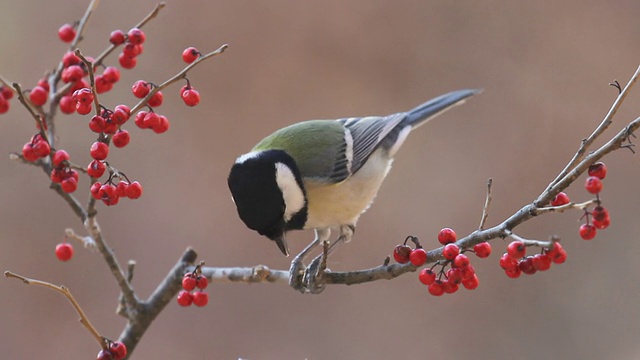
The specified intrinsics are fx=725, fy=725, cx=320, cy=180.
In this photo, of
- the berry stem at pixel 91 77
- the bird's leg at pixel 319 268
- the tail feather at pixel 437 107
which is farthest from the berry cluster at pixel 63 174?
the tail feather at pixel 437 107

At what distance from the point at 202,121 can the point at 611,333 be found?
1806 millimetres

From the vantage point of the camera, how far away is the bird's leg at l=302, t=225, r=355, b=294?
111cm

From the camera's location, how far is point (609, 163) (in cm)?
304

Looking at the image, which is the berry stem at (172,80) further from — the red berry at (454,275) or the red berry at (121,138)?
the red berry at (454,275)

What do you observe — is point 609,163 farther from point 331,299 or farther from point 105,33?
point 105,33

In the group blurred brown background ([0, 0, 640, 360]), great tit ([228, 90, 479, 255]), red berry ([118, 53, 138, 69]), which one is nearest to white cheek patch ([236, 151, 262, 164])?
great tit ([228, 90, 479, 255])

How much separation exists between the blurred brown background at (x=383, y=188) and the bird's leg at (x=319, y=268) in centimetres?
86

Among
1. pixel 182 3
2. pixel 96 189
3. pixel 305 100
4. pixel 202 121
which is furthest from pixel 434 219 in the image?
pixel 96 189

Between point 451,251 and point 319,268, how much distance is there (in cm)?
23

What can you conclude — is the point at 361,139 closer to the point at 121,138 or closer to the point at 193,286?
the point at 193,286

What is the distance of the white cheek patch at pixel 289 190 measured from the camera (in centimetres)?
162

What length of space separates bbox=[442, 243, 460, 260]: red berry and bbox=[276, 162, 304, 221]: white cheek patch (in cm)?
60

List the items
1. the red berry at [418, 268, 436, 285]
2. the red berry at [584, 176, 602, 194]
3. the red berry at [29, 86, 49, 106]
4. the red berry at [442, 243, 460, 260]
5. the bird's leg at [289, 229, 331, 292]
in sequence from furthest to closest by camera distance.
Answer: the bird's leg at [289, 229, 331, 292] → the red berry at [29, 86, 49, 106] → the red berry at [418, 268, 436, 285] → the red berry at [442, 243, 460, 260] → the red berry at [584, 176, 602, 194]

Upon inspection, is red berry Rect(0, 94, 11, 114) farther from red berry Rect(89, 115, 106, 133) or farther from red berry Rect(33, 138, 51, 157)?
→ red berry Rect(89, 115, 106, 133)
